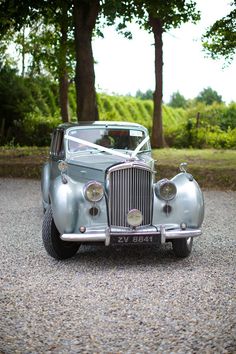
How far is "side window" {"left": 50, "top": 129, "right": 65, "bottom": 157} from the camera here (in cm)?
931

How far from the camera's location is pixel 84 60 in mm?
20812

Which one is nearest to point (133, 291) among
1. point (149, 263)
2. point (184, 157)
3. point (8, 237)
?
point (149, 263)

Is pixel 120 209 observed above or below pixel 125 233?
above

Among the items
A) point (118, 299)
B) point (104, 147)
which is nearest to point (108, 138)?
point (104, 147)

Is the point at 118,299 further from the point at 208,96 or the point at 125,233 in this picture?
the point at 208,96

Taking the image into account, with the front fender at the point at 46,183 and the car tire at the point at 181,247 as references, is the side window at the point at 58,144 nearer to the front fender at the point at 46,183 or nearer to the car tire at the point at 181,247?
the front fender at the point at 46,183

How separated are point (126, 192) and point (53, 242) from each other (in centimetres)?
111

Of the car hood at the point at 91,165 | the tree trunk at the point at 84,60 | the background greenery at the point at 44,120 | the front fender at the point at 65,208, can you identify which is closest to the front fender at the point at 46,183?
the car hood at the point at 91,165

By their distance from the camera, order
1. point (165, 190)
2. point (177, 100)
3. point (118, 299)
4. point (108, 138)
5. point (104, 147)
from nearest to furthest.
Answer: point (118, 299) → point (165, 190) → point (104, 147) → point (108, 138) → point (177, 100)

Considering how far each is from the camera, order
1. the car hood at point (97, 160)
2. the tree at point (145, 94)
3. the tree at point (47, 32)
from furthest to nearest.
→ the tree at point (145, 94), the tree at point (47, 32), the car hood at point (97, 160)

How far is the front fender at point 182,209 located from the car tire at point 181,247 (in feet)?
0.93

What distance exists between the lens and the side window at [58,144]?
30.5 ft

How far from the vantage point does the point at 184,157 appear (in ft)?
75.6

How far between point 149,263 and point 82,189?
48.0 inches
